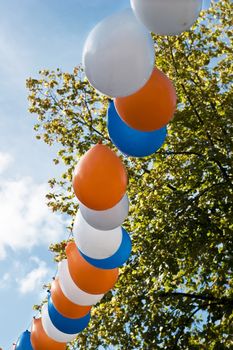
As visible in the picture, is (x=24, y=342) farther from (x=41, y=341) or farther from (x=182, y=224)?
(x=182, y=224)

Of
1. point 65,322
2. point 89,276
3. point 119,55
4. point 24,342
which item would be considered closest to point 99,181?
point 119,55

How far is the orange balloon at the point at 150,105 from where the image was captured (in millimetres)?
3152

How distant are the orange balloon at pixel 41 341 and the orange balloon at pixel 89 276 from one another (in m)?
1.05

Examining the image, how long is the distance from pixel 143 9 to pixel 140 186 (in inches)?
282

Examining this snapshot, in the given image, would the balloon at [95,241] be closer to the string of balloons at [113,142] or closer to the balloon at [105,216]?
the string of balloons at [113,142]

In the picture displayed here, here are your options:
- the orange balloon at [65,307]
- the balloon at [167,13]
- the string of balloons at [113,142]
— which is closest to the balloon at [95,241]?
the string of balloons at [113,142]

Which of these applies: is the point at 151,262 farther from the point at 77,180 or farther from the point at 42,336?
the point at 77,180

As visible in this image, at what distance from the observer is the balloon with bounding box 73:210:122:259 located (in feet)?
13.4

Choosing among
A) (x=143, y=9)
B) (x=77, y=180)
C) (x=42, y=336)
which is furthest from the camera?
(x=42, y=336)

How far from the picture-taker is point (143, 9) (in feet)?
9.22

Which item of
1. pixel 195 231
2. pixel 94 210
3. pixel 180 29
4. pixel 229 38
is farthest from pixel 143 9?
pixel 229 38

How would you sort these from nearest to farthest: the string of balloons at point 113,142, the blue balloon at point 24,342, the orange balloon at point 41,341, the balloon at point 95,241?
the string of balloons at point 113,142
the balloon at point 95,241
the orange balloon at point 41,341
the blue balloon at point 24,342

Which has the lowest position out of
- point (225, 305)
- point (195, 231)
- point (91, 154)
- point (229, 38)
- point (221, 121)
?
point (91, 154)

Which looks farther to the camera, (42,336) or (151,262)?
(151,262)
